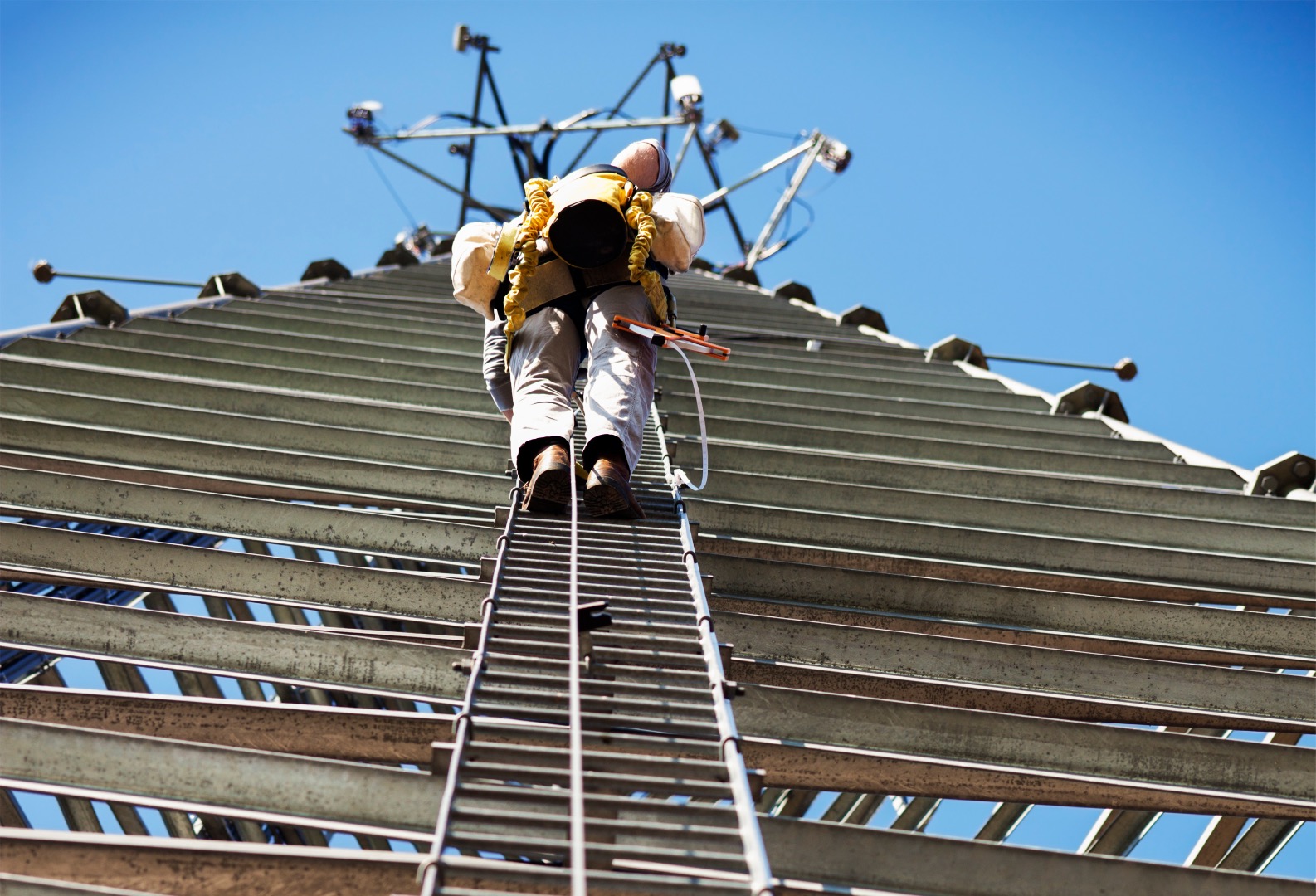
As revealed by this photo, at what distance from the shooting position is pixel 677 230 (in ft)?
10.9

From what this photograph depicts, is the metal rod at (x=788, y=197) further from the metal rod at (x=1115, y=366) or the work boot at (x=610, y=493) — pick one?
the work boot at (x=610, y=493)

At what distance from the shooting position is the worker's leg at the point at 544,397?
9.52 ft

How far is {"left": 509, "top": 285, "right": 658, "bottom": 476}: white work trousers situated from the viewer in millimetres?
2998

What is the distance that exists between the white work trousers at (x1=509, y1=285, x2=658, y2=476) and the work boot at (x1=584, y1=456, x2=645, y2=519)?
0.33ft

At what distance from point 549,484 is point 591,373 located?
1.30 ft

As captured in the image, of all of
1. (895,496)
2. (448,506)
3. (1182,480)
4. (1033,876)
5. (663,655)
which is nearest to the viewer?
(1033,876)

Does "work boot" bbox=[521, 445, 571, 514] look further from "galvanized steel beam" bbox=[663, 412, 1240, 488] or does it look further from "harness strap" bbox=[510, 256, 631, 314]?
"galvanized steel beam" bbox=[663, 412, 1240, 488]

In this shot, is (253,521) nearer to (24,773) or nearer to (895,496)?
(24,773)

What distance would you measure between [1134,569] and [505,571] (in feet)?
7.32

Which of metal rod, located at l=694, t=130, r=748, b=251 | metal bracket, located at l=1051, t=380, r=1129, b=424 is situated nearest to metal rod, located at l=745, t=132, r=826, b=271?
metal rod, located at l=694, t=130, r=748, b=251

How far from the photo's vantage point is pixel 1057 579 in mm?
3500

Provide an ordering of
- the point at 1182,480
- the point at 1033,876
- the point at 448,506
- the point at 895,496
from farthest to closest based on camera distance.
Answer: the point at 1182,480
the point at 895,496
the point at 448,506
the point at 1033,876

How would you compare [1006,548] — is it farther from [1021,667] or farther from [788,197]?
[788,197]

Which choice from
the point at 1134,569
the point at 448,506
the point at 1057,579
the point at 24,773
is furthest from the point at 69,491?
the point at 1134,569
